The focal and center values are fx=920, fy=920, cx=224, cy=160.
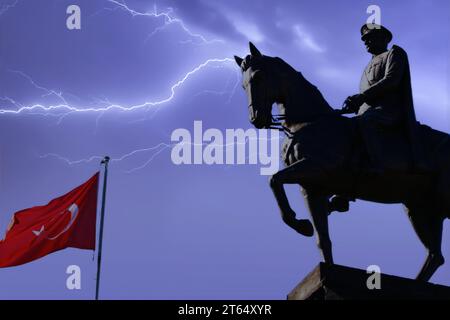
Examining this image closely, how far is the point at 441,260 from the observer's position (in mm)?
16281

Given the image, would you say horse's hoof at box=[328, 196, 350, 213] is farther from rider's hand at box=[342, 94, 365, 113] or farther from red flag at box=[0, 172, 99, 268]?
red flag at box=[0, 172, 99, 268]

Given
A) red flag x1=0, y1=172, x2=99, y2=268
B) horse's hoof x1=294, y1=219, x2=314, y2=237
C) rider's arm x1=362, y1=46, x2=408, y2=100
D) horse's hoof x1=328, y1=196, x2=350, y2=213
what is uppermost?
rider's arm x1=362, y1=46, x2=408, y2=100

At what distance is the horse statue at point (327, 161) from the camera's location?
1533 cm

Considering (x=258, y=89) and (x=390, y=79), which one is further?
(x=390, y=79)

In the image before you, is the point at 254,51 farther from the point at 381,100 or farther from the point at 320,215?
the point at 320,215

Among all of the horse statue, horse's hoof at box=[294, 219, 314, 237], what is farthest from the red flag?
Result: horse's hoof at box=[294, 219, 314, 237]

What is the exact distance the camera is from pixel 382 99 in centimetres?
1628

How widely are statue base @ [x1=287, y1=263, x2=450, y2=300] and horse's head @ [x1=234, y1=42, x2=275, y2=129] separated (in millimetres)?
2817

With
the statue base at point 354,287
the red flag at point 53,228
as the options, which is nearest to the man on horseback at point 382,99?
the statue base at point 354,287

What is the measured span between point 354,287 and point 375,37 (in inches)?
199

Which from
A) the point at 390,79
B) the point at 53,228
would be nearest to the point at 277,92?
the point at 390,79

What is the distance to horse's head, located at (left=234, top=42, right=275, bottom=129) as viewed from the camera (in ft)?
51.8
